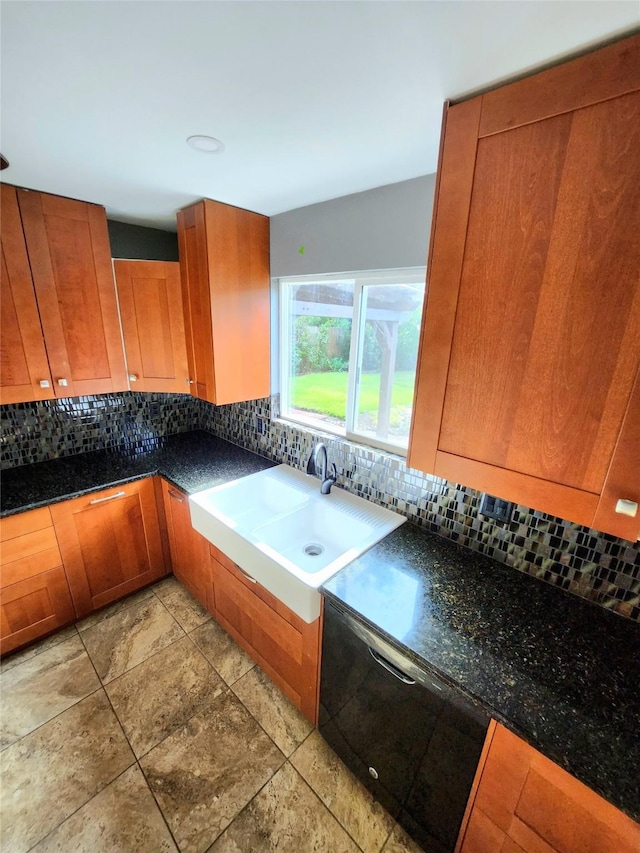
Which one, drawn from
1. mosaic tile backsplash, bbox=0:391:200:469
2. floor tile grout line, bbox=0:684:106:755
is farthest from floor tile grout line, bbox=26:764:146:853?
mosaic tile backsplash, bbox=0:391:200:469

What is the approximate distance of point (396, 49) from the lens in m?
0.70

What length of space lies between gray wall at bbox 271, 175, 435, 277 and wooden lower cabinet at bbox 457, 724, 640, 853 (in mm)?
1528

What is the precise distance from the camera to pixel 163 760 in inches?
53.7

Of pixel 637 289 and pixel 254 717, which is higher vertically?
pixel 637 289

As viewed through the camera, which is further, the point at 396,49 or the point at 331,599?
the point at 331,599

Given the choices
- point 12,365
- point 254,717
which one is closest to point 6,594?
point 12,365

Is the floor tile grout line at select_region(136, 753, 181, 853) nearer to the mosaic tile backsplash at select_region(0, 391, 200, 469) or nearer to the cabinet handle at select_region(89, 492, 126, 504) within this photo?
the cabinet handle at select_region(89, 492, 126, 504)

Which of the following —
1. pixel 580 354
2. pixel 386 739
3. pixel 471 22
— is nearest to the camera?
pixel 471 22

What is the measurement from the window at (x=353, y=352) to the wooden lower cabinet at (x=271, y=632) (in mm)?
869

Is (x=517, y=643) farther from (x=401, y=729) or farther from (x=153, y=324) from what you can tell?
(x=153, y=324)

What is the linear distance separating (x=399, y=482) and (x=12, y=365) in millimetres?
1932

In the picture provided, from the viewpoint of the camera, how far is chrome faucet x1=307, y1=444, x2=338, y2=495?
175 centimetres

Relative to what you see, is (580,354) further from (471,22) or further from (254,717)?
(254,717)

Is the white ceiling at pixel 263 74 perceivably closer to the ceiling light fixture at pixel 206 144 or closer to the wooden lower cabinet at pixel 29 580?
the ceiling light fixture at pixel 206 144
